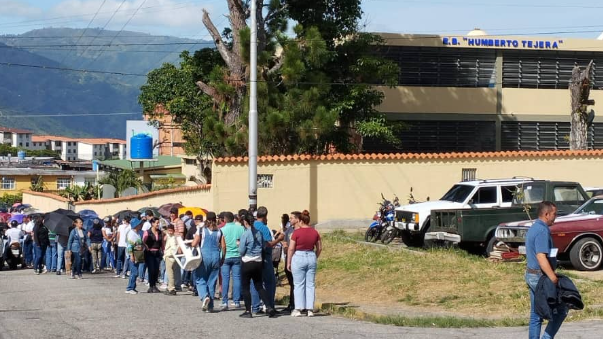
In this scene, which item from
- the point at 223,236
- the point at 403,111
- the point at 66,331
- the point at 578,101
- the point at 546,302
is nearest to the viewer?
the point at 546,302

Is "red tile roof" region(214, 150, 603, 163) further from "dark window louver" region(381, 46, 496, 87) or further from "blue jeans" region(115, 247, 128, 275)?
"dark window louver" region(381, 46, 496, 87)

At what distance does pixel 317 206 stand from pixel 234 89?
4.71 metres

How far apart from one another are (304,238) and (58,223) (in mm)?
12603

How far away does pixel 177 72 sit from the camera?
57125 mm

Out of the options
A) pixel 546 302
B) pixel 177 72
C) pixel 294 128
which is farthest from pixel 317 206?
pixel 177 72

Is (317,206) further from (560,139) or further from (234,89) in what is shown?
(560,139)

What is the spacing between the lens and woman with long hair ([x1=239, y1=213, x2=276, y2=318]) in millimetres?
15703

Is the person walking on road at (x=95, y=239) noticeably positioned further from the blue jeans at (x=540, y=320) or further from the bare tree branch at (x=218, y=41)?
the blue jeans at (x=540, y=320)

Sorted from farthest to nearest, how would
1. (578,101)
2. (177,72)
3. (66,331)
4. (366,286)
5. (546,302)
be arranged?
(177,72) → (578,101) → (366,286) → (66,331) → (546,302)

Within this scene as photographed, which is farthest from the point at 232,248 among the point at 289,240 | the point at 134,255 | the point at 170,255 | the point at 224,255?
the point at 134,255

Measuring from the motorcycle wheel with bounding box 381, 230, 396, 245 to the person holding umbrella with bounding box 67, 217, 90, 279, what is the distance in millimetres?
8162

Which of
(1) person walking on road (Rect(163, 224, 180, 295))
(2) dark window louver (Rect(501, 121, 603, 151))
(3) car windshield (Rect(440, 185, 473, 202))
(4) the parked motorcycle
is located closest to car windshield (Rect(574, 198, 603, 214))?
(3) car windshield (Rect(440, 185, 473, 202))

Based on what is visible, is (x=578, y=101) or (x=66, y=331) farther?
(x=578, y=101)

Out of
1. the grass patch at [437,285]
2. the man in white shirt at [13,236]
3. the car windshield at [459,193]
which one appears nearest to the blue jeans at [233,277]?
the grass patch at [437,285]
